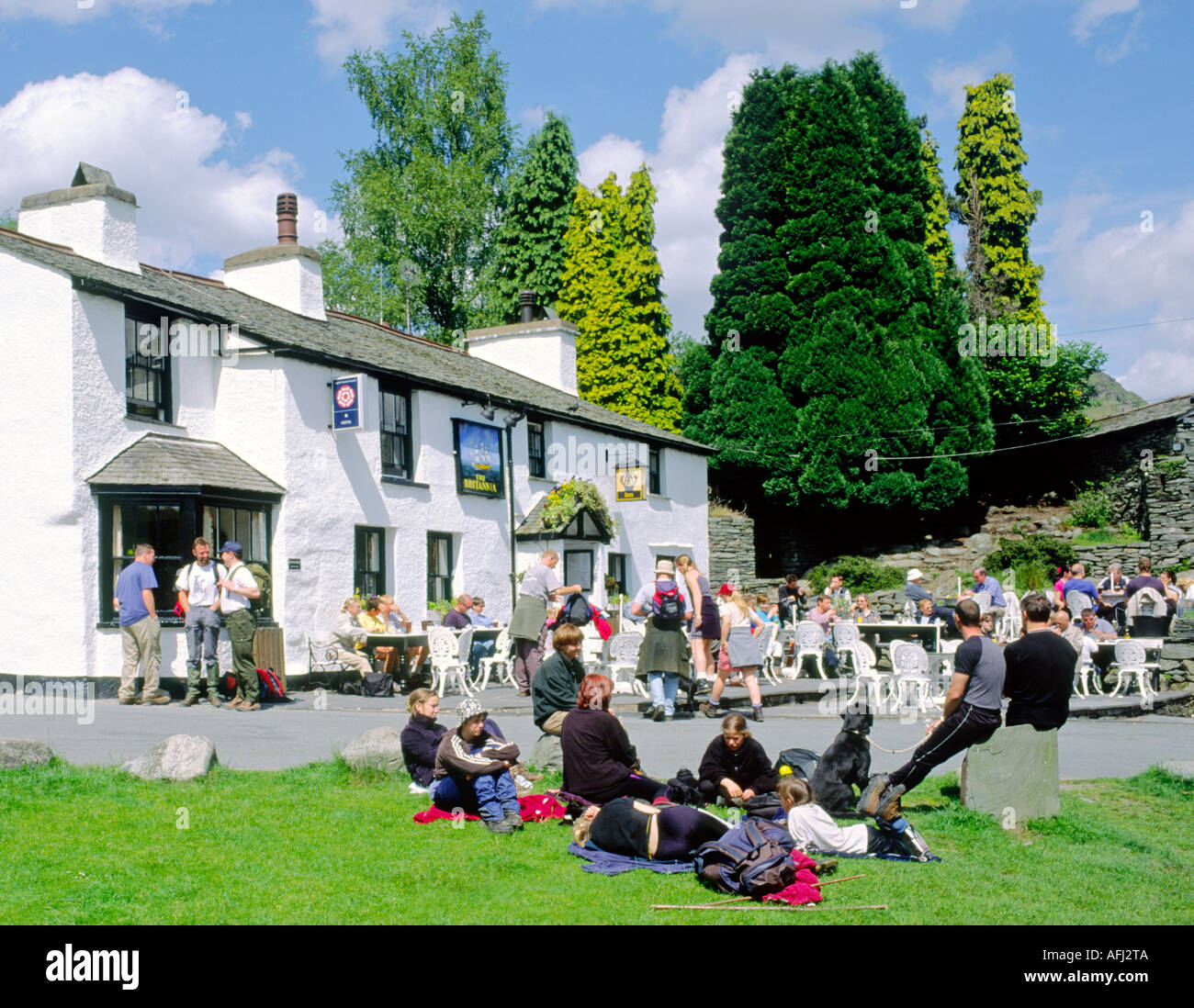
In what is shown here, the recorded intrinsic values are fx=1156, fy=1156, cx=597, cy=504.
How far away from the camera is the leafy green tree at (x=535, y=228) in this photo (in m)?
41.2

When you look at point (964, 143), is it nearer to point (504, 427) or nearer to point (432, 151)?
point (432, 151)

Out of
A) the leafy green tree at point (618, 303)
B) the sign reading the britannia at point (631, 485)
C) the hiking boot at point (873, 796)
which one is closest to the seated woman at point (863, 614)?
the sign reading the britannia at point (631, 485)

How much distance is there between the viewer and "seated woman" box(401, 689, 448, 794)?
909 centimetres

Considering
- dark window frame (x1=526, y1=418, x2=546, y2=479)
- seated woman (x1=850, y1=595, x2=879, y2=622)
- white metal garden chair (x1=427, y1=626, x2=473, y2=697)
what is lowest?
white metal garden chair (x1=427, y1=626, x2=473, y2=697)

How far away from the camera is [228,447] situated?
18.6 meters

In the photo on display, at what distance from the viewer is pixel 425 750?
914 cm

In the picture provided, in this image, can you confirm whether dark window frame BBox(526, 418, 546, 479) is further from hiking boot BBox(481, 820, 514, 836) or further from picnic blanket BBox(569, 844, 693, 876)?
picnic blanket BBox(569, 844, 693, 876)

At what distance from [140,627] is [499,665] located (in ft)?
23.3

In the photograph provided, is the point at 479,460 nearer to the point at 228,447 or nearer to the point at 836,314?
the point at 228,447

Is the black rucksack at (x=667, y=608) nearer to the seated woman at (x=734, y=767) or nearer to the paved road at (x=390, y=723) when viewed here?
the paved road at (x=390, y=723)

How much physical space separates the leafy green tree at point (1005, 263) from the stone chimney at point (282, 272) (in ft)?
76.0

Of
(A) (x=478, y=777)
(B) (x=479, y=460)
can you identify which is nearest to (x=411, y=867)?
(A) (x=478, y=777)

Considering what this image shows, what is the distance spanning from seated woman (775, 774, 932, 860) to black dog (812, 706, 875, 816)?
1.02 m

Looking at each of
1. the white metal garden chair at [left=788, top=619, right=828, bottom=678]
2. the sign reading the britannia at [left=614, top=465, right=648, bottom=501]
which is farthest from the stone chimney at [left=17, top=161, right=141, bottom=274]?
the white metal garden chair at [left=788, top=619, right=828, bottom=678]
